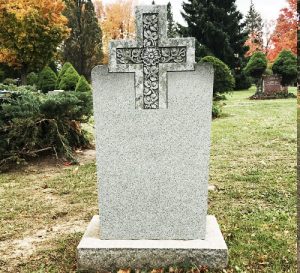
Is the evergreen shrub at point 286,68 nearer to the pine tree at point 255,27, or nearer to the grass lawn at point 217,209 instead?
the grass lawn at point 217,209

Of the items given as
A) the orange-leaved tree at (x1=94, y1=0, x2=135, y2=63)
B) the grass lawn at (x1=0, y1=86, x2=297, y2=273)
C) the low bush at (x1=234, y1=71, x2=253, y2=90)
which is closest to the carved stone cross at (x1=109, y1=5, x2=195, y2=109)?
the grass lawn at (x1=0, y1=86, x2=297, y2=273)

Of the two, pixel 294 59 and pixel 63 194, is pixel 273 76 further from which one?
pixel 63 194

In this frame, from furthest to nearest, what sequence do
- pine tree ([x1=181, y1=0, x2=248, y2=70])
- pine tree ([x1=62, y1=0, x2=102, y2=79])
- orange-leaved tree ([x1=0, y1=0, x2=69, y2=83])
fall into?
1. pine tree ([x1=62, y1=0, x2=102, y2=79])
2. pine tree ([x1=181, y1=0, x2=248, y2=70])
3. orange-leaved tree ([x1=0, y1=0, x2=69, y2=83])

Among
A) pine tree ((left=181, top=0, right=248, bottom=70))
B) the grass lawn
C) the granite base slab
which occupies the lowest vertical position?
the grass lawn

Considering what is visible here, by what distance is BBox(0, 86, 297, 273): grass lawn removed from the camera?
391 cm

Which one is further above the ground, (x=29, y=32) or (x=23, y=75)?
(x=29, y=32)

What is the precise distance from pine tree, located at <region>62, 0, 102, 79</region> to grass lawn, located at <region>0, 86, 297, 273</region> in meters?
32.9

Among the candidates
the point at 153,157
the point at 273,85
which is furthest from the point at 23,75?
the point at 153,157

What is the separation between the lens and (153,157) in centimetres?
355

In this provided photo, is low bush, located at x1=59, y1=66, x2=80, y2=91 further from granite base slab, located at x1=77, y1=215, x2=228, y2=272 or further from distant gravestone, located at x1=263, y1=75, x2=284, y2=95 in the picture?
granite base slab, located at x1=77, y1=215, x2=228, y2=272

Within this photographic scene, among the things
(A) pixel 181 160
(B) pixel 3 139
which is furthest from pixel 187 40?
(B) pixel 3 139

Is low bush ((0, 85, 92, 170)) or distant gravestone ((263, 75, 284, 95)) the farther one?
distant gravestone ((263, 75, 284, 95))

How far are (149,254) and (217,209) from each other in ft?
6.12

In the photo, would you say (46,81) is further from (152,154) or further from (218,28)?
(152,154)
